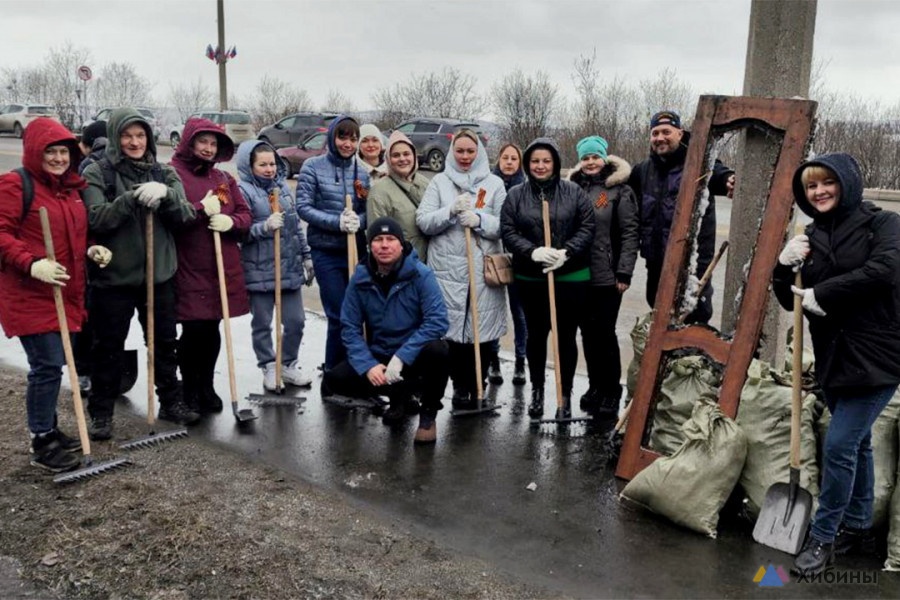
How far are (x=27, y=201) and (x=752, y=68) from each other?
161 inches

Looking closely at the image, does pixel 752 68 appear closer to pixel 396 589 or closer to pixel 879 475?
pixel 879 475

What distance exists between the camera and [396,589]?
3422 mm

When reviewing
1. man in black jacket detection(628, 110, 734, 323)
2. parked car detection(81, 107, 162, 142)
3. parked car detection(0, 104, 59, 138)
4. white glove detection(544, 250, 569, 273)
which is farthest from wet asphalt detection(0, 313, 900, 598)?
parked car detection(0, 104, 59, 138)

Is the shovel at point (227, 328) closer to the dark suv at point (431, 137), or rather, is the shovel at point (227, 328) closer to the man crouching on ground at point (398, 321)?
the man crouching on ground at point (398, 321)

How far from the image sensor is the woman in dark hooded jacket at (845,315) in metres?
3.39

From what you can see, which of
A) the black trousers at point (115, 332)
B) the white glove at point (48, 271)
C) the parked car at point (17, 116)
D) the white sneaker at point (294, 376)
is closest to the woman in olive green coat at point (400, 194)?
the white sneaker at point (294, 376)

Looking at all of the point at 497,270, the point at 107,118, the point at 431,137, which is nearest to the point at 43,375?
the point at 107,118

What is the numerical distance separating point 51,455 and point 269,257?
77.5 inches

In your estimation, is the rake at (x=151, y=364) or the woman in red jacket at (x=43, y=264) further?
the rake at (x=151, y=364)

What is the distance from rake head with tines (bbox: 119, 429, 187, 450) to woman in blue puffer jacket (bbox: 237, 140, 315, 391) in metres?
1.01

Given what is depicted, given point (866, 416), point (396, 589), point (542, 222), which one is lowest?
point (396, 589)

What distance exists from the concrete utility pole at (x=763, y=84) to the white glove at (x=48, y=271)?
3638 millimetres

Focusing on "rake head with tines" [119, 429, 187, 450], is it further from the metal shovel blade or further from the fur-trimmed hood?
the metal shovel blade

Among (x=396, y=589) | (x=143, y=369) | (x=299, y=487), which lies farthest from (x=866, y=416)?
(x=143, y=369)
